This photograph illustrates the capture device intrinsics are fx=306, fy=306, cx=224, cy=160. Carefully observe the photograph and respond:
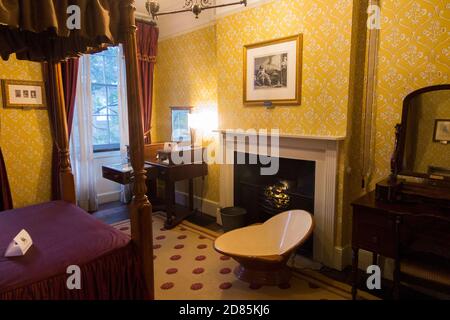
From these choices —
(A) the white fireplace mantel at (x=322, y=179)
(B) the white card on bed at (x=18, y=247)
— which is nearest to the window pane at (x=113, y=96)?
(A) the white fireplace mantel at (x=322, y=179)

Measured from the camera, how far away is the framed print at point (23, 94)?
3375 mm

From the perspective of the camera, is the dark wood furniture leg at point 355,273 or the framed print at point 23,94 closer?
the dark wood furniture leg at point 355,273

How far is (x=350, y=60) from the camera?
2.47 m

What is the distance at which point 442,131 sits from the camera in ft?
7.10

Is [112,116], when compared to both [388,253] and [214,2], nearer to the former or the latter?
[214,2]

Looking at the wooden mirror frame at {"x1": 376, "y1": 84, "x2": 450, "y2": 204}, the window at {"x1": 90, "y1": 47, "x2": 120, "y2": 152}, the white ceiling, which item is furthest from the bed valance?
the window at {"x1": 90, "y1": 47, "x2": 120, "y2": 152}

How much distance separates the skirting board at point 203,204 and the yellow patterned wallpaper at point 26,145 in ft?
5.60

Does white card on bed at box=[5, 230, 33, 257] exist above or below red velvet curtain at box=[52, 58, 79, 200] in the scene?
below

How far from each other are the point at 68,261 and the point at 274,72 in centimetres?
235

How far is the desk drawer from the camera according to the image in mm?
2021

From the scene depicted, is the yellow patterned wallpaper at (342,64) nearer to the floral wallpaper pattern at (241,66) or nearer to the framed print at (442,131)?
the floral wallpaper pattern at (241,66)

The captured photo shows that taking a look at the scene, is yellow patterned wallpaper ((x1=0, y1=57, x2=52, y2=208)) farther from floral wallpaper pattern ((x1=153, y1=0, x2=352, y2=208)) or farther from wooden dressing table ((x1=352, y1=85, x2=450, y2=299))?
wooden dressing table ((x1=352, y1=85, x2=450, y2=299))

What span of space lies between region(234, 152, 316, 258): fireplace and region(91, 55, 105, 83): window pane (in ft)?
7.74

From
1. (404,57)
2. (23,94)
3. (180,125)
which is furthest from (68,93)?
(404,57)
